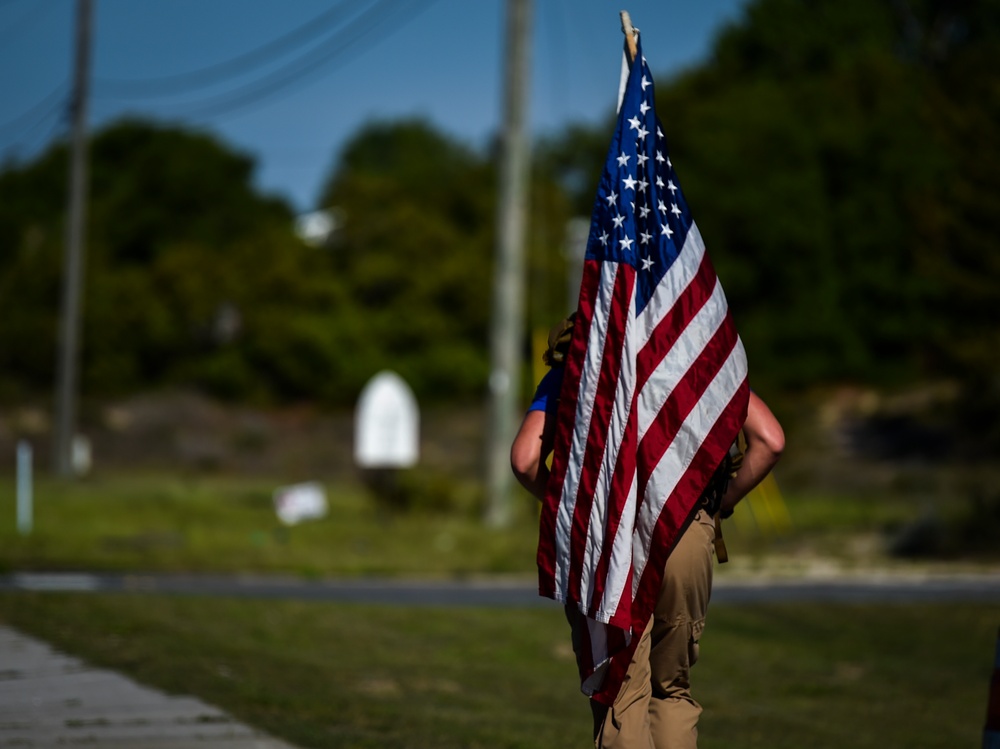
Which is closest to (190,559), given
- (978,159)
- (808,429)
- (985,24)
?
(978,159)

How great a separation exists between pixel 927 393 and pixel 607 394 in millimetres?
35555

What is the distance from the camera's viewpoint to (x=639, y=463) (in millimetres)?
5363

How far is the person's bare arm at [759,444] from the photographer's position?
5.34m

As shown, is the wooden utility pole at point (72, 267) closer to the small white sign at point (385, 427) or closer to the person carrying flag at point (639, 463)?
the small white sign at point (385, 427)

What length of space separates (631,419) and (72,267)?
28720 mm

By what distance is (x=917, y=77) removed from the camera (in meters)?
45.3

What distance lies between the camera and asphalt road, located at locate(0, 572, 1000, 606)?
1435cm

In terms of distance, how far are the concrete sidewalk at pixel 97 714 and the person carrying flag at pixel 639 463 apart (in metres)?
2.17

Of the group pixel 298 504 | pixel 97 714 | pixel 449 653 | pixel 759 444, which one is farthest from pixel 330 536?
pixel 759 444

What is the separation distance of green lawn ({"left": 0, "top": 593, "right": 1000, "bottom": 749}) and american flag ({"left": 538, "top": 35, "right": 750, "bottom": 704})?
2.20m

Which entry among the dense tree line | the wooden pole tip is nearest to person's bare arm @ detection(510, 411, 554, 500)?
the wooden pole tip

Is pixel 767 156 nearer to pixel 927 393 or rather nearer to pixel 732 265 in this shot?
pixel 732 265

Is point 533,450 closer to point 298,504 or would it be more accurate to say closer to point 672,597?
point 672,597

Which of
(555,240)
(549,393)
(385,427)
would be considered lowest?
(549,393)
